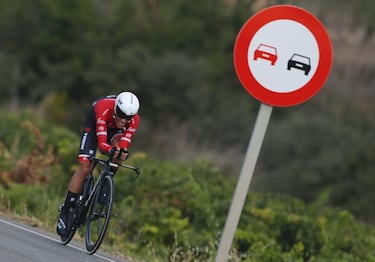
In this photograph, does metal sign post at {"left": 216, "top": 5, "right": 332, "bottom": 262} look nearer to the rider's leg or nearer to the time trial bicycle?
the time trial bicycle

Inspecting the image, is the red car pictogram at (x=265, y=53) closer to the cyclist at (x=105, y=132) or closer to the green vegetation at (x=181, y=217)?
the cyclist at (x=105, y=132)

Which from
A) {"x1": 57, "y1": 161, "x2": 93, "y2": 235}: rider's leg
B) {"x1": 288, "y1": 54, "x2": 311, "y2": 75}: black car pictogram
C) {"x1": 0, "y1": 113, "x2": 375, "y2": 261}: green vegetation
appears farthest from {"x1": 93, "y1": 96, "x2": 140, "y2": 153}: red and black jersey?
{"x1": 288, "y1": 54, "x2": 311, "y2": 75}: black car pictogram

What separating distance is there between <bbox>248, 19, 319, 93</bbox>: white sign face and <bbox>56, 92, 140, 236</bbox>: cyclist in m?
2.83

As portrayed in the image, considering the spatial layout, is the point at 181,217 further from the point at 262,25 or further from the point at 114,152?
the point at 262,25

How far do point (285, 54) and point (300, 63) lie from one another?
14 cm

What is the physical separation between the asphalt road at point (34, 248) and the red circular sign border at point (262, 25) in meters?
2.78

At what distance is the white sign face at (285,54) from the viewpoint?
286 inches

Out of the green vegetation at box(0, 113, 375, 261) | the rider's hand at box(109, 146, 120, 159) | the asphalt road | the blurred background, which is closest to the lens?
the asphalt road

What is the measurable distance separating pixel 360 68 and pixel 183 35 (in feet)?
73.9

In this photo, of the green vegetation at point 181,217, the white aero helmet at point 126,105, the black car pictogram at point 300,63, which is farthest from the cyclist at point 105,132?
the black car pictogram at point 300,63

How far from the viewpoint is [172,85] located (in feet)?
220

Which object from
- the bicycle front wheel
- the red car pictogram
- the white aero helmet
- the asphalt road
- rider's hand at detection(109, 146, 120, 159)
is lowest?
the asphalt road

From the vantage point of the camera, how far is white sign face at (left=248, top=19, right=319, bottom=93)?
7262 mm

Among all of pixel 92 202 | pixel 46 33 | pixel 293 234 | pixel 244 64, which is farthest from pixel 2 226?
pixel 46 33
